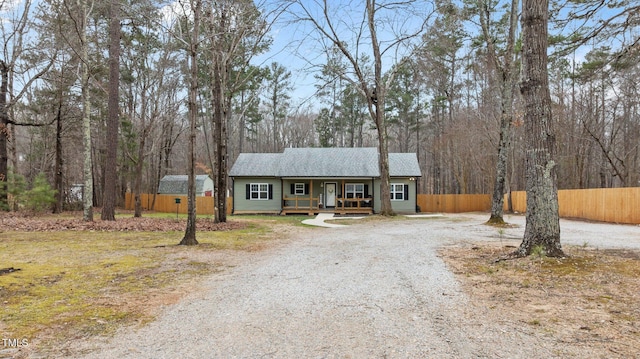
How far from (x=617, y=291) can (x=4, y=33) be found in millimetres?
22782

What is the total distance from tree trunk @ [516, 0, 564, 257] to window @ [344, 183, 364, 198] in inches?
712

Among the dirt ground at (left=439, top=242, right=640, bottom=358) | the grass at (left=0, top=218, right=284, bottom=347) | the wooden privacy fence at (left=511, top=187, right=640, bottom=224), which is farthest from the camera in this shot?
the wooden privacy fence at (left=511, top=187, right=640, bottom=224)

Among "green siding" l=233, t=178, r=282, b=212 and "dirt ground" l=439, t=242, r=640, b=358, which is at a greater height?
"green siding" l=233, t=178, r=282, b=212

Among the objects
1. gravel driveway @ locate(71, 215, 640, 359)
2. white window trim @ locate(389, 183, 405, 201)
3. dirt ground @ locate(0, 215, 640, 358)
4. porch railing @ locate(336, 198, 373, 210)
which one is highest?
white window trim @ locate(389, 183, 405, 201)

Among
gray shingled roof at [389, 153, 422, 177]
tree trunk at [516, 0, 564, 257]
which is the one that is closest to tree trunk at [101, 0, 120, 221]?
tree trunk at [516, 0, 564, 257]

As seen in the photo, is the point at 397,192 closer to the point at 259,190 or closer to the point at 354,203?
the point at 354,203

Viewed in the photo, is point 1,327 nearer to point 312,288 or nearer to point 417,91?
point 312,288

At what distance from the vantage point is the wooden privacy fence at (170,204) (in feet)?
86.8

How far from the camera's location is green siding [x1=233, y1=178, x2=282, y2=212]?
2448cm

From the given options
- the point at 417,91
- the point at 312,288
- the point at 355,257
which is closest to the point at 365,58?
the point at 417,91

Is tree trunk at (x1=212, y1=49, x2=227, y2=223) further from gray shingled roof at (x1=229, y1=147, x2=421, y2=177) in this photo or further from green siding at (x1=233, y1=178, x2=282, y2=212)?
green siding at (x1=233, y1=178, x2=282, y2=212)

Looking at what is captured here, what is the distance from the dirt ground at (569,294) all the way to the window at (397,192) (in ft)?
57.4

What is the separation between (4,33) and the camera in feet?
54.3

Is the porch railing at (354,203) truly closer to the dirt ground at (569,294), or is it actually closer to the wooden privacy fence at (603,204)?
the wooden privacy fence at (603,204)
